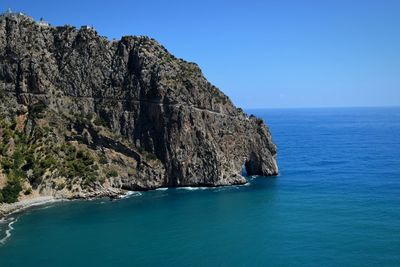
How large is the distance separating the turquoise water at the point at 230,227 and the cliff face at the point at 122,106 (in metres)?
7.64

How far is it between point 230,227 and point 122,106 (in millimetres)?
50848

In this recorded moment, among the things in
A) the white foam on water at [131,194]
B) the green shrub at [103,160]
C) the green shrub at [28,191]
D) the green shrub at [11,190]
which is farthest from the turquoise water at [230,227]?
the green shrub at [103,160]

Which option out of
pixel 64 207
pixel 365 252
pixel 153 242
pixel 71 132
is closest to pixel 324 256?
pixel 365 252

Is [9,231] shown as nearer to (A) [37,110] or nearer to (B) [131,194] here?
(B) [131,194]

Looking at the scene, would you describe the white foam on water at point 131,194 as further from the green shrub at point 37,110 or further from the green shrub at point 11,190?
the green shrub at point 37,110

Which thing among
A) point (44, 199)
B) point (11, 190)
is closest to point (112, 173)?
point (44, 199)

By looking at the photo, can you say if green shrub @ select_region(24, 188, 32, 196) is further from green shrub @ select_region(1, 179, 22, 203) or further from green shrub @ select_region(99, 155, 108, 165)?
green shrub @ select_region(99, 155, 108, 165)

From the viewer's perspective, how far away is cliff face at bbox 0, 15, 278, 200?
113062mm

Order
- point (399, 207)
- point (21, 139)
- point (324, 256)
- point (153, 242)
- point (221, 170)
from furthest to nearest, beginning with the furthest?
point (221, 170) → point (21, 139) → point (399, 207) → point (153, 242) → point (324, 256)

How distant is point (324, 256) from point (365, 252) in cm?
642

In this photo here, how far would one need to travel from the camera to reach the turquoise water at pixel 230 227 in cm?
6812

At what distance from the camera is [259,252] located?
70.4 m

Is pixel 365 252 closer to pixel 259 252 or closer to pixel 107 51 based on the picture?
pixel 259 252

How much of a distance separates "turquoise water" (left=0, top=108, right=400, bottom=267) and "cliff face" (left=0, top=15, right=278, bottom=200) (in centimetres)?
764
